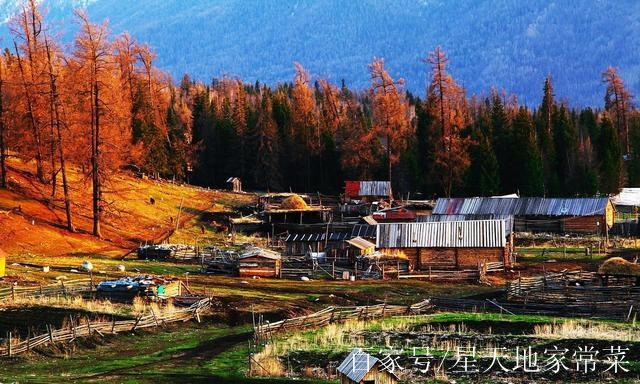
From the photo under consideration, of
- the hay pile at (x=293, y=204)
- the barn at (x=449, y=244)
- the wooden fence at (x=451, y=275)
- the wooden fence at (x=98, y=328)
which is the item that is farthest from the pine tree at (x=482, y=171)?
the wooden fence at (x=98, y=328)

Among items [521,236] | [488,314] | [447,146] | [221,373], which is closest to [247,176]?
[447,146]

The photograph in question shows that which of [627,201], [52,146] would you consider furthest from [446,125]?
[52,146]

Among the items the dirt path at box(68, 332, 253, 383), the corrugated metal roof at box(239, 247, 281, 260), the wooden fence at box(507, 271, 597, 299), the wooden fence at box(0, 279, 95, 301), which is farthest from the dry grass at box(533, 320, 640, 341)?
the corrugated metal roof at box(239, 247, 281, 260)

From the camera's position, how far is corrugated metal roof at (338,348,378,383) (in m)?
20.1

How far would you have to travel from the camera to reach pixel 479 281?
57969 mm

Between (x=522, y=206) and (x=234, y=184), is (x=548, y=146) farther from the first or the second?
(x=234, y=184)

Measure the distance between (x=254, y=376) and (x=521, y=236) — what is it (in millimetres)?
57496

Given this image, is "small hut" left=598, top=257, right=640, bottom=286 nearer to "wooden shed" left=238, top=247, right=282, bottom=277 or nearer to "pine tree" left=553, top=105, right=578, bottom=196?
"wooden shed" left=238, top=247, right=282, bottom=277

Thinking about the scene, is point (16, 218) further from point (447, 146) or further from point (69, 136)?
point (447, 146)

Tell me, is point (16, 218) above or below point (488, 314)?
above

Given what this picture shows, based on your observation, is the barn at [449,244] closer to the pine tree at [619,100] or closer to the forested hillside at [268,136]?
the forested hillside at [268,136]

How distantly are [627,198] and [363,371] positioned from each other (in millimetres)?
85677

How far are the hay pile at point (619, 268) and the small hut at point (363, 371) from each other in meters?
30.7

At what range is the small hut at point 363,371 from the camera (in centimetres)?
2017
